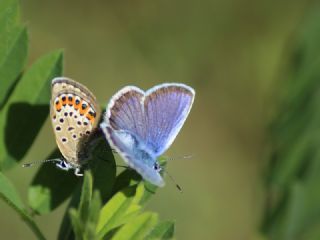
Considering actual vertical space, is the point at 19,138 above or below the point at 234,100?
above

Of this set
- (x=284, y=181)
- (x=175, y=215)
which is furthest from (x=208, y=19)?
(x=284, y=181)

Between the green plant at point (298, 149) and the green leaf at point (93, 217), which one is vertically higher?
the green leaf at point (93, 217)

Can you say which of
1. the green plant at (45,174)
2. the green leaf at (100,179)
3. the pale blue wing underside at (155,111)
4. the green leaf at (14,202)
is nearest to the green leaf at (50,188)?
the green plant at (45,174)

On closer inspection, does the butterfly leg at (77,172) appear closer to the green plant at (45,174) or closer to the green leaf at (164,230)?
the green plant at (45,174)

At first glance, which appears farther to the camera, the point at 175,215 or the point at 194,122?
the point at 194,122

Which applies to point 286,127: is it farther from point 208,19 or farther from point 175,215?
point 208,19

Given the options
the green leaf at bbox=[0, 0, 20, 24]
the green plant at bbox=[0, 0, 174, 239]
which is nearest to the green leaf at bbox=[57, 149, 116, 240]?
the green plant at bbox=[0, 0, 174, 239]
